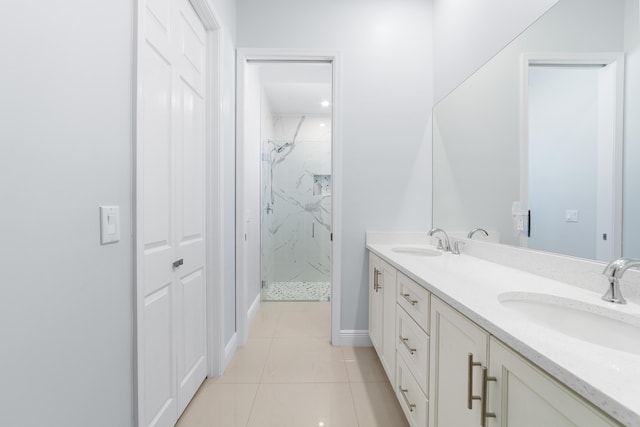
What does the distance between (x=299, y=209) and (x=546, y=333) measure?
341 centimetres

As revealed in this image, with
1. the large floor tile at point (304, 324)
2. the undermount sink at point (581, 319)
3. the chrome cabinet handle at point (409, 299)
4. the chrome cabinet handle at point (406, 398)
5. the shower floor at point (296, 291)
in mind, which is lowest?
the large floor tile at point (304, 324)

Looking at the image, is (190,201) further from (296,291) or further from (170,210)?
(296,291)

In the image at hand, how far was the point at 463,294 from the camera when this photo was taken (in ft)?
3.16

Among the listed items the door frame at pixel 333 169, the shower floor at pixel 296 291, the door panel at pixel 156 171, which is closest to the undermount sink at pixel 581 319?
the door panel at pixel 156 171

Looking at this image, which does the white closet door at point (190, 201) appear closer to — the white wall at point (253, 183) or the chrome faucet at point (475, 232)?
the white wall at point (253, 183)

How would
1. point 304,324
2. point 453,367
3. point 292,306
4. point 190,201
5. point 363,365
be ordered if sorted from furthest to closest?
point 292,306 < point 304,324 < point 363,365 < point 190,201 < point 453,367

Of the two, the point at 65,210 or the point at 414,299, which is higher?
the point at 65,210

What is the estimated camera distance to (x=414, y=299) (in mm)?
1332

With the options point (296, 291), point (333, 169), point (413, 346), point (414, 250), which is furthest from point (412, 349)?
point (296, 291)

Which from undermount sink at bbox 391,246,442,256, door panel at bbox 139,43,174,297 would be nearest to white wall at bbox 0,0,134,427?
door panel at bbox 139,43,174,297

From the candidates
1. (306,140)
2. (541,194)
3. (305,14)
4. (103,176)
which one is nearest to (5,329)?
(103,176)

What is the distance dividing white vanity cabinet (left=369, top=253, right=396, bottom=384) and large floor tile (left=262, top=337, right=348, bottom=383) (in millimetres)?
313

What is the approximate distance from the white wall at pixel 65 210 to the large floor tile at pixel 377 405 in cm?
114

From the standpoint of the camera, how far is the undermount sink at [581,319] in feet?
2.51
